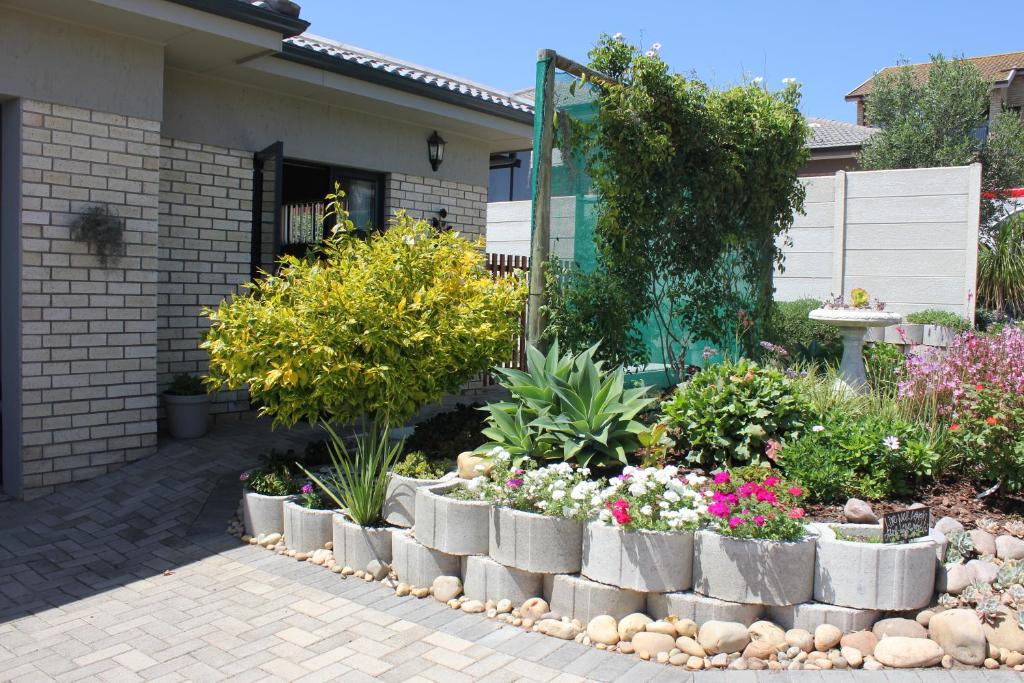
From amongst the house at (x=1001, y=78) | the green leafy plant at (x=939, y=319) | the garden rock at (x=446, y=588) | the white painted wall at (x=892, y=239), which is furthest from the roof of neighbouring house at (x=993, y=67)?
the garden rock at (x=446, y=588)

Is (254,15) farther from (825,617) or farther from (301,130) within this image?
(825,617)

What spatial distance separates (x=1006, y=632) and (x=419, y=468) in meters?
3.31

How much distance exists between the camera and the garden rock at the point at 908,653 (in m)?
3.76

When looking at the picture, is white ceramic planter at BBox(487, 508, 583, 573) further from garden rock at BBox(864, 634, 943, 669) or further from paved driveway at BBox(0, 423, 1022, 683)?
garden rock at BBox(864, 634, 943, 669)

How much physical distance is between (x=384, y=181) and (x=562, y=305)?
13.2 feet

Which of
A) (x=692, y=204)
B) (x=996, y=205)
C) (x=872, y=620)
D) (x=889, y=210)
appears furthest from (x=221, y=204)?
(x=996, y=205)

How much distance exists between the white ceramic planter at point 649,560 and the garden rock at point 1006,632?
1397mm

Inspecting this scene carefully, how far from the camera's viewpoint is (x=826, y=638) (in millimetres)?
3898

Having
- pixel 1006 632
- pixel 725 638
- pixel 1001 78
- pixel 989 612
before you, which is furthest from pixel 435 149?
pixel 1001 78

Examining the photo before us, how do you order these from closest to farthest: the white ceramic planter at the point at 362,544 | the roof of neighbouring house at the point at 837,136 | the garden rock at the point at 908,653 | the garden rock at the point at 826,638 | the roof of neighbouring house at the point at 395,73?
the garden rock at the point at 908,653 → the garden rock at the point at 826,638 → the white ceramic planter at the point at 362,544 → the roof of neighbouring house at the point at 395,73 → the roof of neighbouring house at the point at 837,136

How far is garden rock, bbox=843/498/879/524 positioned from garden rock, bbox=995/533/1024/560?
68cm

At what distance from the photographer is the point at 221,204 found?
8.13m

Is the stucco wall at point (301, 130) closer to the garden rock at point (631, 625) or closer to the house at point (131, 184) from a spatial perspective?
the house at point (131, 184)

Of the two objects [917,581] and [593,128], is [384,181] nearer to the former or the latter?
[593,128]
